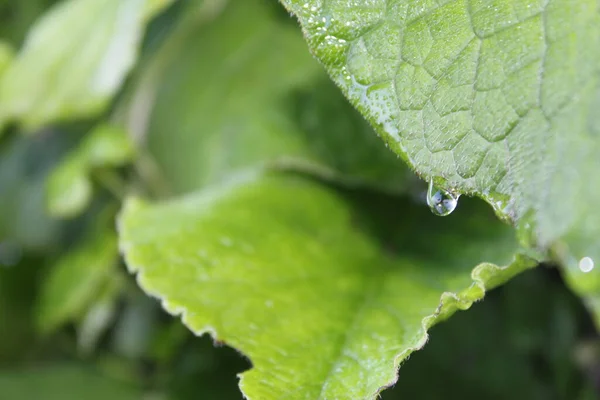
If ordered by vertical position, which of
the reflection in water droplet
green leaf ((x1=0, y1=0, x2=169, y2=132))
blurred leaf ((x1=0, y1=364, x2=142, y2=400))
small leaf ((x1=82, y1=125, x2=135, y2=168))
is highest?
green leaf ((x1=0, y1=0, x2=169, y2=132))

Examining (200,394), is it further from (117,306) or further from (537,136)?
(537,136)

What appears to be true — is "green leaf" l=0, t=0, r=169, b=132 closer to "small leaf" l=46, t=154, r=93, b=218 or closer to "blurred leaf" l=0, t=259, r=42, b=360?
"small leaf" l=46, t=154, r=93, b=218

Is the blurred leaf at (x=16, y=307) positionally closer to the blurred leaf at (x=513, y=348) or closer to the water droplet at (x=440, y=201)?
the blurred leaf at (x=513, y=348)

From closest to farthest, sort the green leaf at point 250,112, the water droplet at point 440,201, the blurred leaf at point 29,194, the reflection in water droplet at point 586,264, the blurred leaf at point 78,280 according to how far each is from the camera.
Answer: the reflection in water droplet at point 586,264, the water droplet at point 440,201, the green leaf at point 250,112, the blurred leaf at point 78,280, the blurred leaf at point 29,194

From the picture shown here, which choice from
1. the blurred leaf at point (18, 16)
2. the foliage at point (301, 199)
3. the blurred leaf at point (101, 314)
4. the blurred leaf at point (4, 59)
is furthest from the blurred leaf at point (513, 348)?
the blurred leaf at point (18, 16)

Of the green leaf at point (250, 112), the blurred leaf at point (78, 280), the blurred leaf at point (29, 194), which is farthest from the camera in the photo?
the blurred leaf at point (29, 194)

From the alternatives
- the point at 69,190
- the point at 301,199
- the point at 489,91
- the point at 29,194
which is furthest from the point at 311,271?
the point at 29,194

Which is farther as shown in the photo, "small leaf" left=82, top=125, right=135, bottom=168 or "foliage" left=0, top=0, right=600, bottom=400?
"small leaf" left=82, top=125, right=135, bottom=168

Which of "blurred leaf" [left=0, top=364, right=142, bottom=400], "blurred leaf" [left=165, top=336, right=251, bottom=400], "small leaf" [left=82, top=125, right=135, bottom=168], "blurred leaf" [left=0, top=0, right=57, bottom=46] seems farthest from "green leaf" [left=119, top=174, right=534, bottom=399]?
"blurred leaf" [left=0, top=0, right=57, bottom=46]
